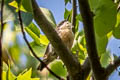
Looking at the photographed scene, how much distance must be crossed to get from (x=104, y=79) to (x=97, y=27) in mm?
168

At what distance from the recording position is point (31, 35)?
3.45ft

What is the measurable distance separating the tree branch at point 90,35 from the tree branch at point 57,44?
119mm

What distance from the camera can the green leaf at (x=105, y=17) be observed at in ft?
1.84

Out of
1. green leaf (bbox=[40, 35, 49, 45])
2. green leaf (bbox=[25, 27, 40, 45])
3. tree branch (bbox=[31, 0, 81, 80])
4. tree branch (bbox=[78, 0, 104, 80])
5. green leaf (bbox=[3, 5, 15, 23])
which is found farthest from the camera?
green leaf (bbox=[40, 35, 49, 45])

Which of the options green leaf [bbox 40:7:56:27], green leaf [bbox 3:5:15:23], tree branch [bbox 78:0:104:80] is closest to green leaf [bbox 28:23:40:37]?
green leaf [bbox 40:7:56:27]

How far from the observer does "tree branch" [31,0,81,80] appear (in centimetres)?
75

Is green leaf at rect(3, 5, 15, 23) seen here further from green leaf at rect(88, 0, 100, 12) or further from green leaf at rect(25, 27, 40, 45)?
green leaf at rect(25, 27, 40, 45)

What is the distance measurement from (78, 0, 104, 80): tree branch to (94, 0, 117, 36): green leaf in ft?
0.05

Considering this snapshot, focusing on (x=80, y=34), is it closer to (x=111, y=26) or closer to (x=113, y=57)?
(x=113, y=57)

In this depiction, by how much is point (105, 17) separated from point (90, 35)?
0.06 metres

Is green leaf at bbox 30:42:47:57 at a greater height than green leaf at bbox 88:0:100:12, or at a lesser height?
lesser

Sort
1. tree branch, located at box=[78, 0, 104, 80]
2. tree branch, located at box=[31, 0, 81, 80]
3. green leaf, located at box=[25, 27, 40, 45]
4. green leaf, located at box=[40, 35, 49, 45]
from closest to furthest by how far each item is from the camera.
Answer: tree branch, located at box=[78, 0, 104, 80] < tree branch, located at box=[31, 0, 81, 80] < green leaf, located at box=[25, 27, 40, 45] < green leaf, located at box=[40, 35, 49, 45]

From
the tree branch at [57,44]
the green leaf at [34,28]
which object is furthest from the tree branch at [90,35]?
the green leaf at [34,28]

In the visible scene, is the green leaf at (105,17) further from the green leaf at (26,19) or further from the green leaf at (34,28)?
the green leaf at (34,28)
